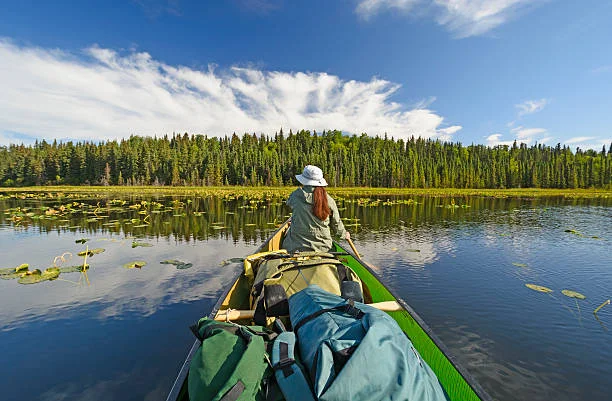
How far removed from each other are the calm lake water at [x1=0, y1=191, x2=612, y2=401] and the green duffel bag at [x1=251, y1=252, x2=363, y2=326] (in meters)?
1.68

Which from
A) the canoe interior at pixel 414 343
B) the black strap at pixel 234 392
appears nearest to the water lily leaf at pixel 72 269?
the canoe interior at pixel 414 343

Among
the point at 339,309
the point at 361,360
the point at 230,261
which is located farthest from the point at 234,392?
the point at 230,261

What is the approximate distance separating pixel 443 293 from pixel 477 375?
274 cm

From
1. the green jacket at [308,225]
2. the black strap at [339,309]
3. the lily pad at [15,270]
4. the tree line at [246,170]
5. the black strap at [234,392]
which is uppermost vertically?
the tree line at [246,170]

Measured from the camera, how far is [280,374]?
5.95ft

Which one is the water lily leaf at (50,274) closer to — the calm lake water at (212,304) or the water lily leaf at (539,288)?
the calm lake water at (212,304)

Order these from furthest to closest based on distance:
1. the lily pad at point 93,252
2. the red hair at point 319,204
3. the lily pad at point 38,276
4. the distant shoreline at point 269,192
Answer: the distant shoreline at point 269,192
the lily pad at point 93,252
the lily pad at point 38,276
the red hair at point 319,204

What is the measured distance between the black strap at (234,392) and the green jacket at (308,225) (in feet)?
11.5

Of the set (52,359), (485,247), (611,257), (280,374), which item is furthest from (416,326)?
(611,257)

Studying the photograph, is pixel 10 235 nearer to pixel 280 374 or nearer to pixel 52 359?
pixel 52 359

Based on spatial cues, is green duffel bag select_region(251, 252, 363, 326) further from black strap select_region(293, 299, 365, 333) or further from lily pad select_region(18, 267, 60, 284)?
lily pad select_region(18, 267, 60, 284)

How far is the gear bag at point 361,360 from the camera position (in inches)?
64.3

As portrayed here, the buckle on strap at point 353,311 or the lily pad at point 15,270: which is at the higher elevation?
the buckle on strap at point 353,311

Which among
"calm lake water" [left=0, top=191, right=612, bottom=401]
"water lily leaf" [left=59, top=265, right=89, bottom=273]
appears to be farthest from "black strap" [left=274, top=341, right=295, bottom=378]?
"water lily leaf" [left=59, top=265, right=89, bottom=273]
